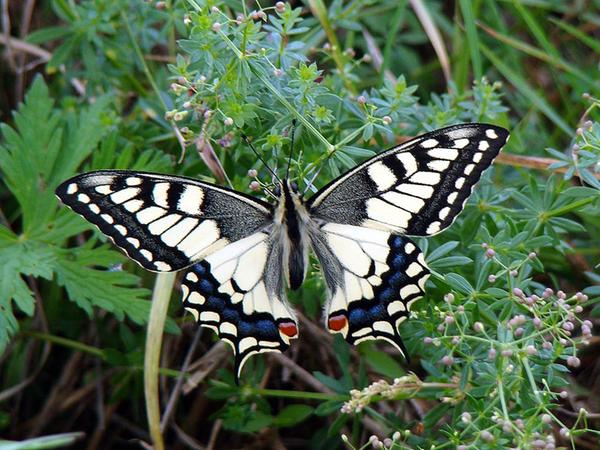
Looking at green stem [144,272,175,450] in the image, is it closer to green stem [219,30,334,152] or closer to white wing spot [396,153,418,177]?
green stem [219,30,334,152]

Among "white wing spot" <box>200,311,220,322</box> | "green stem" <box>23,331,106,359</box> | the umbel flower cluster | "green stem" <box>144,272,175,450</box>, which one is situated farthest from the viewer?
"green stem" <box>23,331,106,359</box>

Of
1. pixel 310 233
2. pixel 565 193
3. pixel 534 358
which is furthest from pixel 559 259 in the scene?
pixel 310 233

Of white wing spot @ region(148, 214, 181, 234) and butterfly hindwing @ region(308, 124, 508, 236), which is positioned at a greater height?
butterfly hindwing @ region(308, 124, 508, 236)

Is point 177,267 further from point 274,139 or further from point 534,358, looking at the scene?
point 534,358

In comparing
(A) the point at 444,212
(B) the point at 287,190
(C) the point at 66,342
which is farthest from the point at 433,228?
(C) the point at 66,342

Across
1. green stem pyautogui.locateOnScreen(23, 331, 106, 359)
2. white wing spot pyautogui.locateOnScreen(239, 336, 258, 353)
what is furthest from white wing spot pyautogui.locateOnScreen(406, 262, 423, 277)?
green stem pyautogui.locateOnScreen(23, 331, 106, 359)

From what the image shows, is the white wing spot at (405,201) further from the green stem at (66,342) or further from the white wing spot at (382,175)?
the green stem at (66,342)

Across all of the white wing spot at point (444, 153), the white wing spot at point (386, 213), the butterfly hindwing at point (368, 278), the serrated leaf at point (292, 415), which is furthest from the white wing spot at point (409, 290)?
the serrated leaf at point (292, 415)
